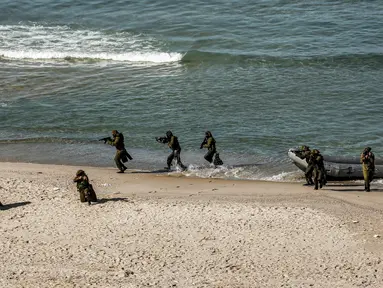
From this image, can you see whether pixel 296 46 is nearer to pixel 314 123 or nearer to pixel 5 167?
pixel 314 123

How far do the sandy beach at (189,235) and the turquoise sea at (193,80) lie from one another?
3.08 meters

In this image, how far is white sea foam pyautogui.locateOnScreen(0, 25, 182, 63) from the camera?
39.1 metres

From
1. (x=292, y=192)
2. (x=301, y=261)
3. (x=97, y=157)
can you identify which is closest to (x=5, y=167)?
(x=97, y=157)

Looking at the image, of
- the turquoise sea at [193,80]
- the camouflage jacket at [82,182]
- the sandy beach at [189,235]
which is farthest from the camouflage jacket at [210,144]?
the camouflage jacket at [82,182]

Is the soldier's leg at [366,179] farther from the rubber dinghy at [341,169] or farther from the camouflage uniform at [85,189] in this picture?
the camouflage uniform at [85,189]

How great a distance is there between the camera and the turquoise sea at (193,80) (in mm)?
27266

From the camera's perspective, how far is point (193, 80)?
1374 inches

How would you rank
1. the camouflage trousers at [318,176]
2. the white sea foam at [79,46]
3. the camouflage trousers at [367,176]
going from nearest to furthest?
the camouflage trousers at [367,176] → the camouflage trousers at [318,176] → the white sea foam at [79,46]

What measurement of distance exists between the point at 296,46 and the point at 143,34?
8456 mm

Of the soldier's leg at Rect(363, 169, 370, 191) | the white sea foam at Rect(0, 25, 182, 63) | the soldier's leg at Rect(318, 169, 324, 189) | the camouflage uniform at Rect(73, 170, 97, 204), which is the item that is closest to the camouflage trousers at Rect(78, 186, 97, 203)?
the camouflage uniform at Rect(73, 170, 97, 204)

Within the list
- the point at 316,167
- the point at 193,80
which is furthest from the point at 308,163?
the point at 193,80

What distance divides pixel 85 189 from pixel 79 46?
70.4 feet

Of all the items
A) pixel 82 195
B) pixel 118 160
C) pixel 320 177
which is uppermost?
pixel 118 160

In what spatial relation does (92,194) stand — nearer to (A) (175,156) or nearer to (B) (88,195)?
(B) (88,195)
